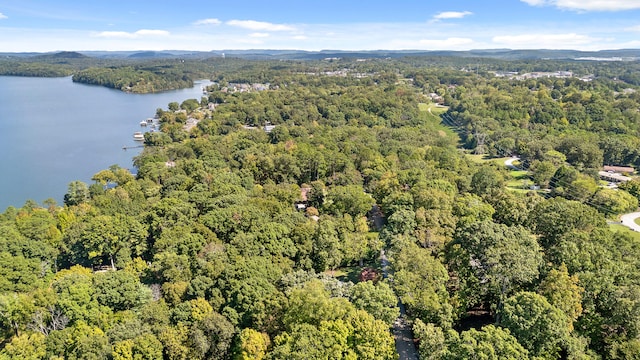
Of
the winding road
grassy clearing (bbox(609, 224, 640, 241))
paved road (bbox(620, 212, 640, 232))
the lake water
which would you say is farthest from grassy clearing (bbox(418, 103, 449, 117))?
the winding road

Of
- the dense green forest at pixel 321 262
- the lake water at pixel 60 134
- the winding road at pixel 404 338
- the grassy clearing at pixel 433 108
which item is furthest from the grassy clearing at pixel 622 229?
the grassy clearing at pixel 433 108

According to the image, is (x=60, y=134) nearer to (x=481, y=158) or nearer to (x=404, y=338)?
(x=481, y=158)

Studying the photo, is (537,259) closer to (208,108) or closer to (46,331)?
(46,331)

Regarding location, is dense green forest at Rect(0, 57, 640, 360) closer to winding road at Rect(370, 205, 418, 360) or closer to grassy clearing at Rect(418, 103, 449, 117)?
winding road at Rect(370, 205, 418, 360)

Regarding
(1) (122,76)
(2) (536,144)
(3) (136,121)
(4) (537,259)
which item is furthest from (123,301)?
(1) (122,76)

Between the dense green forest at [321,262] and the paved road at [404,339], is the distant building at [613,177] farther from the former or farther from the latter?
the paved road at [404,339]

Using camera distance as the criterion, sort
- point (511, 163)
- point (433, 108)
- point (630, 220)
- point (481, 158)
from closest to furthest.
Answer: point (630, 220), point (511, 163), point (481, 158), point (433, 108)

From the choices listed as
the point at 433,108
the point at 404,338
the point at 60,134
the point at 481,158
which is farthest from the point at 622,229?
the point at 60,134
